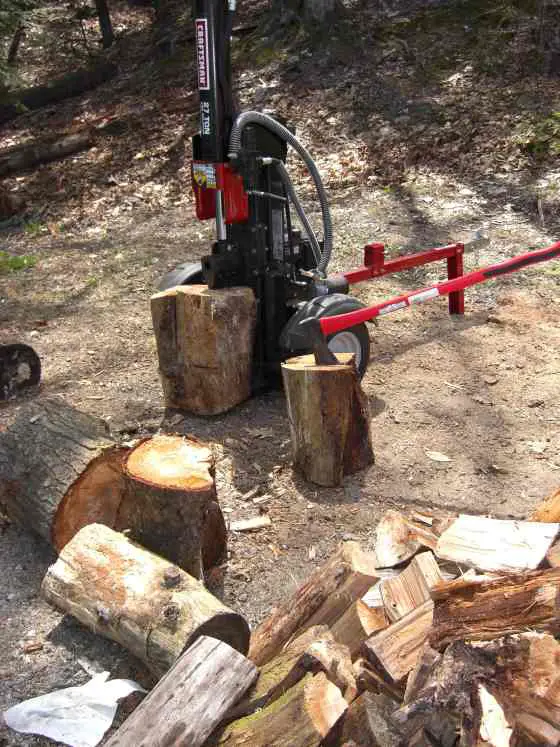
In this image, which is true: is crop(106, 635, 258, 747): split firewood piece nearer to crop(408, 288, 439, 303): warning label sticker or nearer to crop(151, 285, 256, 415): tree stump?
crop(151, 285, 256, 415): tree stump

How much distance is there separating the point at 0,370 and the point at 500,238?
528cm

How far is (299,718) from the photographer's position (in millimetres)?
2375

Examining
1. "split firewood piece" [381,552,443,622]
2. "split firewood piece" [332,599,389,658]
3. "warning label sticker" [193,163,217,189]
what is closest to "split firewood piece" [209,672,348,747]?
"split firewood piece" [332,599,389,658]

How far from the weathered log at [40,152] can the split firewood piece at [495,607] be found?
1091 cm

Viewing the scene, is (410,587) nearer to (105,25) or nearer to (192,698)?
(192,698)

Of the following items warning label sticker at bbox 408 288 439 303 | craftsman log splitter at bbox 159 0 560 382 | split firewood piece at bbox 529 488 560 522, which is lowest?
split firewood piece at bbox 529 488 560 522

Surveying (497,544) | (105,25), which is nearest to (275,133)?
(497,544)

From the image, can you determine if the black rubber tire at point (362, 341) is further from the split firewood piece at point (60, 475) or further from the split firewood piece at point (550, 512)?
the split firewood piece at point (550, 512)

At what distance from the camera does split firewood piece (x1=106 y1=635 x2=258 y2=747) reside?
8.16 ft

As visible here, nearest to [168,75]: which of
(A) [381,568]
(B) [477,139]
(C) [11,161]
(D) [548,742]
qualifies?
(C) [11,161]

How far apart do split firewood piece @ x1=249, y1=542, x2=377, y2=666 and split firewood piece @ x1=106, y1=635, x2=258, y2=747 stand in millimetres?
333

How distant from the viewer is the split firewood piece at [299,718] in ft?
7.71

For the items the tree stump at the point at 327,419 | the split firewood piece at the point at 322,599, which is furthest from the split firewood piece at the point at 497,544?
the tree stump at the point at 327,419

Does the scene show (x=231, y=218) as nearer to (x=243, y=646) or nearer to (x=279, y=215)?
(x=279, y=215)
